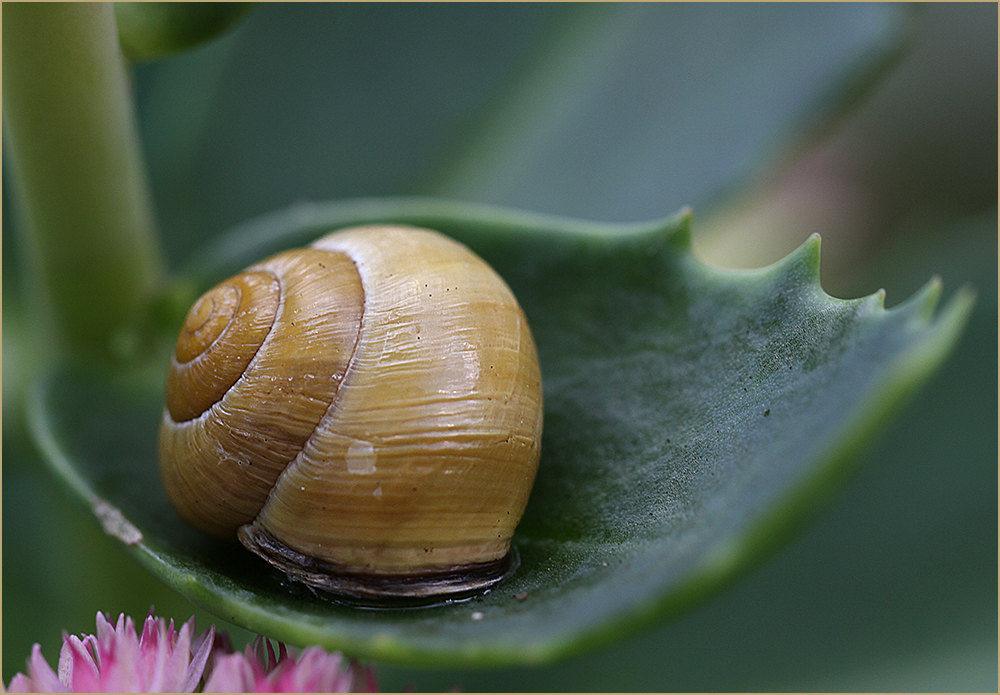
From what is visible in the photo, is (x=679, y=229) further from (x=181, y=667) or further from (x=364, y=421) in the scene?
(x=181, y=667)

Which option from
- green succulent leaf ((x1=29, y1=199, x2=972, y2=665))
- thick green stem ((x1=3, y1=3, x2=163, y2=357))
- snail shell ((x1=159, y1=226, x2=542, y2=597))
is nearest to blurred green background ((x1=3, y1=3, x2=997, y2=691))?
thick green stem ((x1=3, y1=3, x2=163, y2=357))

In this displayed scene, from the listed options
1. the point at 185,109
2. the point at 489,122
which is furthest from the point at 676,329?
the point at 185,109

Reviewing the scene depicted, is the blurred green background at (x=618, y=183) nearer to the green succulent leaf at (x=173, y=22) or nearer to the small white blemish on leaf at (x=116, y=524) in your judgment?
the small white blemish on leaf at (x=116, y=524)

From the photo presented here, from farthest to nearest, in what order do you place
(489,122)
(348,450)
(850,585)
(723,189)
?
(489,122)
(723,189)
(850,585)
(348,450)

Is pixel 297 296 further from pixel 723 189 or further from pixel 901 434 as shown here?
pixel 901 434

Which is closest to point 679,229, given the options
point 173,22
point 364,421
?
point 364,421

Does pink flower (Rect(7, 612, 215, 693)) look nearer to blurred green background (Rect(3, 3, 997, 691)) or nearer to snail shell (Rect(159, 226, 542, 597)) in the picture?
snail shell (Rect(159, 226, 542, 597))
